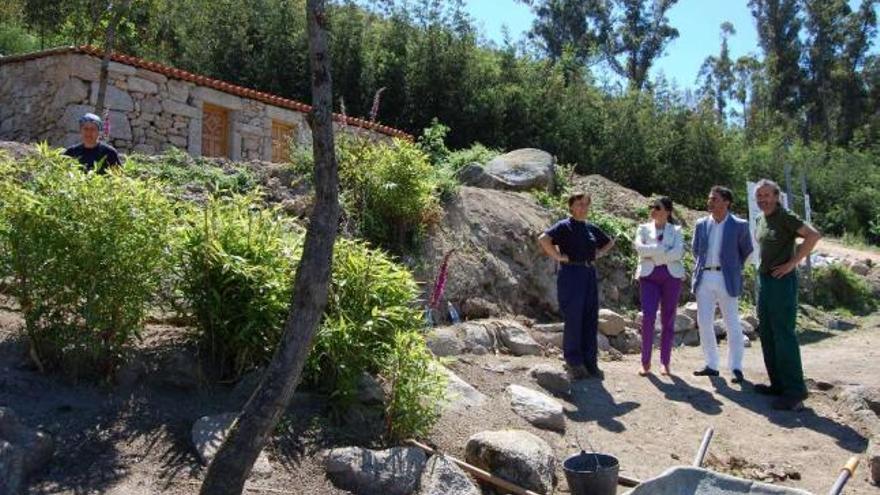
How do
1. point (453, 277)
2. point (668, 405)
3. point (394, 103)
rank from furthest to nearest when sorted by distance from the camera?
point (394, 103) → point (453, 277) → point (668, 405)

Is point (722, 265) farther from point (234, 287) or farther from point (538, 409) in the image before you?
point (234, 287)

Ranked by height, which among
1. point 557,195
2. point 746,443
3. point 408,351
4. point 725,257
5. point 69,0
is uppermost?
point 69,0

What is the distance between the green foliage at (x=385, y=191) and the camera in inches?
324

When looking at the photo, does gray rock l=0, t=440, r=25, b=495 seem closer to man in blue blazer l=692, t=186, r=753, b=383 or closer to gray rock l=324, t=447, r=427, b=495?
gray rock l=324, t=447, r=427, b=495

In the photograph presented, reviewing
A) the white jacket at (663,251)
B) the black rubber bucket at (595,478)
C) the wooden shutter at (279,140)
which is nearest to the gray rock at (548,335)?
the white jacket at (663,251)

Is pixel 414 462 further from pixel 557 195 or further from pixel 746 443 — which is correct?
pixel 557 195

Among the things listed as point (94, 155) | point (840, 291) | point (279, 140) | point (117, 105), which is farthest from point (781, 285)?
point (279, 140)

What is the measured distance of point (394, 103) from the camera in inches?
779

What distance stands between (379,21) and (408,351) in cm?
1806

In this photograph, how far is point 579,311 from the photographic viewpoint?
6.88 meters

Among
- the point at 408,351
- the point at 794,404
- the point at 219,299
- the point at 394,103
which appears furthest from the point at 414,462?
the point at 394,103

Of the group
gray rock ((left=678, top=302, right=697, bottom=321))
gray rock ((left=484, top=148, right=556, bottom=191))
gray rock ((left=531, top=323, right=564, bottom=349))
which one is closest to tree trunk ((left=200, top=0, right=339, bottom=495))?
gray rock ((left=531, top=323, right=564, bottom=349))

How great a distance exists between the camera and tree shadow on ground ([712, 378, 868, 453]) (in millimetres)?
6242

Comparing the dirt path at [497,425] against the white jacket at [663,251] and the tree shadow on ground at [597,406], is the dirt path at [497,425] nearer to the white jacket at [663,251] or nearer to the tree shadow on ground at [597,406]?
the tree shadow on ground at [597,406]
